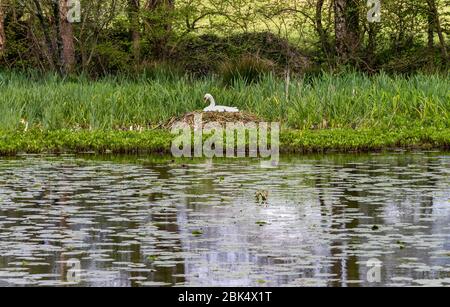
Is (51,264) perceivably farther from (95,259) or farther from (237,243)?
(237,243)

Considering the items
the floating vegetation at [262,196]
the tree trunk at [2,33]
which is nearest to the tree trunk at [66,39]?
the tree trunk at [2,33]

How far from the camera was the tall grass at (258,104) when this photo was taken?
22688 millimetres

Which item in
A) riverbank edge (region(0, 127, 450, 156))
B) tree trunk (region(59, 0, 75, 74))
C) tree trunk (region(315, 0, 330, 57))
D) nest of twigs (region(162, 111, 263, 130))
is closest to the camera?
riverbank edge (region(0, 127, 450, 156))

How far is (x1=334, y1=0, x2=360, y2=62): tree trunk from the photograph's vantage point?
34.7 m

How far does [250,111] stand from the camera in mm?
23656

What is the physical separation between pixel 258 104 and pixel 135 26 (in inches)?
513

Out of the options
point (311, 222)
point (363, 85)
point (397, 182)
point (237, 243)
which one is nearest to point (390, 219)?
point (311, 222)

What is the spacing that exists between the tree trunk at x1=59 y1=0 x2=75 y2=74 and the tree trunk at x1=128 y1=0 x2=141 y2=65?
3012mm

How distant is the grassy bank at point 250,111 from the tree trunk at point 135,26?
10.3 m

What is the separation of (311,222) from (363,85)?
12.5 m

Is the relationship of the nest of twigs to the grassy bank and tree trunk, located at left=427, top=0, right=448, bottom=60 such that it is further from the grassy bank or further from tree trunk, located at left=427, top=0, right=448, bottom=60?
tree trunk, located at left=427, top=0, right=448, bottom=60

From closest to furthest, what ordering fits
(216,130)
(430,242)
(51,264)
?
(51,264), (430,242), (216,130)

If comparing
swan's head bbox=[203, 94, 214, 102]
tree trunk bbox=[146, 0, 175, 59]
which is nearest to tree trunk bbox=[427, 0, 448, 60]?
tree trunk bbox=[146, 0, 175, 59]

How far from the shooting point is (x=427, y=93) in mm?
23969
